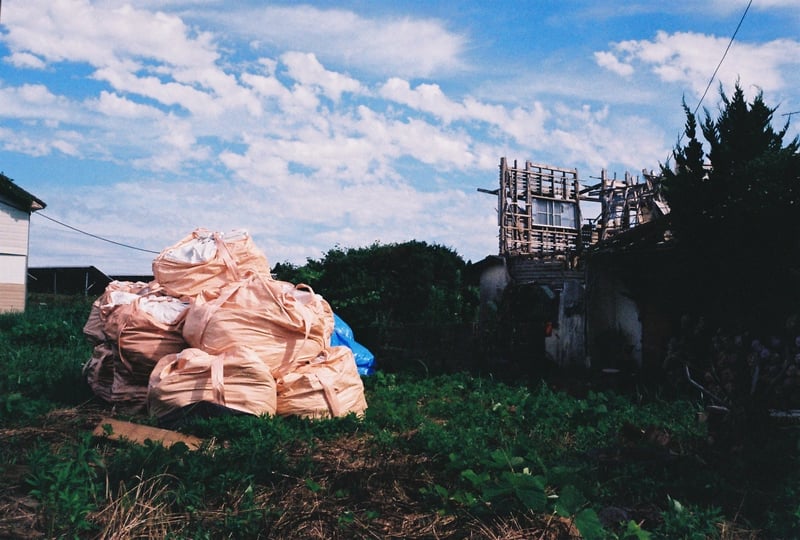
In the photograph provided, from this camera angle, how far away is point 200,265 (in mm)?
6449

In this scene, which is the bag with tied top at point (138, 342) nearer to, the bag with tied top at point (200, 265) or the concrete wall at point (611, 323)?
the bag with tied top at point (200, 265)

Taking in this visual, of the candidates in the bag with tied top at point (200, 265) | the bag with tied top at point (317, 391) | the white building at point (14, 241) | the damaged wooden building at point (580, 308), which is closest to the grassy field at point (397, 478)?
the bag with tied top at point (317, 391)

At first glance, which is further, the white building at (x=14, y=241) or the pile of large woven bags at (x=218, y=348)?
the white building at (x=14, y=241)

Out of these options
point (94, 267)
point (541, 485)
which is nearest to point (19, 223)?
point (94, 267)

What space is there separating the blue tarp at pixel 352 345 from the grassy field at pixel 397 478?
2.18m

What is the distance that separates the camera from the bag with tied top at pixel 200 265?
6.45m

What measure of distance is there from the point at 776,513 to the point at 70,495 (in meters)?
3.62

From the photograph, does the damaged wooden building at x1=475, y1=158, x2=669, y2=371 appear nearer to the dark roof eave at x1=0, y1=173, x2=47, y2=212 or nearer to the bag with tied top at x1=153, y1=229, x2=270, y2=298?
the bag with tied top at x1=153, y1=229, x2=270, y2=298

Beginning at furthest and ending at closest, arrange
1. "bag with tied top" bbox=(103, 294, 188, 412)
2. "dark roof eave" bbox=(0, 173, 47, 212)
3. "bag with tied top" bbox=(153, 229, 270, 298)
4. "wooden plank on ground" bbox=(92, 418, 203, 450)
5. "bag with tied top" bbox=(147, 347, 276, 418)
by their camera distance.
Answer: "dark roof eave" bbox=(0, 173, 47, 212) → "bag with tied top" bbox=(153, 229, 270, 298) → "bag with tied top" bbox=(103, 294, 188, 412) → "bag with tied top" bbox=(147, 347, 276, 418) → "wooden plank on ground" bbox=(92, 418, 203, 450)

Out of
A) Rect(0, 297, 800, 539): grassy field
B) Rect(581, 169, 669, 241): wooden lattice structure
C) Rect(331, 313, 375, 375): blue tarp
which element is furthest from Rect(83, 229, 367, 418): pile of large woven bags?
Rect(581, 169, 669, 241): wooden lattice structure

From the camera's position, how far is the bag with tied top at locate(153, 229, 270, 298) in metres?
6.45

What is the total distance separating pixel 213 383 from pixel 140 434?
0.63 m

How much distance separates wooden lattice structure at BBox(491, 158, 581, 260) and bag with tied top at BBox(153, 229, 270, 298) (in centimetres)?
1548

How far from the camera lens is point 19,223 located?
17.0m
